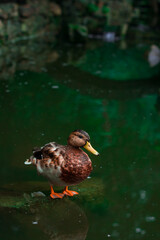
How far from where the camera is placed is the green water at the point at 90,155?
377 cm

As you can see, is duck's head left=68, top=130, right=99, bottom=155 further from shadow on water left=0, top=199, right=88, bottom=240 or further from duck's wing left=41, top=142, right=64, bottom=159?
shadow on water left=0, top=199, right=88, bottom=240

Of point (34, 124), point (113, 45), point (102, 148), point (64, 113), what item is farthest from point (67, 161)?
point (113, 45)

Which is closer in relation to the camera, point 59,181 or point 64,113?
point 59,181

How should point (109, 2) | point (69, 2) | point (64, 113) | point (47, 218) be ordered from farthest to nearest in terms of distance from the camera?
1. point (109, 2)
2. point (69, 2)
3. point (64, 113)
4. point (47, 218)

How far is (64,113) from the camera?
6469 millimetres

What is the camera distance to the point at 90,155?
514 cm

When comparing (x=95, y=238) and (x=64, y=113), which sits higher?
(x=95, y=238)

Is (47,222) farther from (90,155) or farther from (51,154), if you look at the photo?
(90,155)

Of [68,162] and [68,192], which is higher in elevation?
[68,162]

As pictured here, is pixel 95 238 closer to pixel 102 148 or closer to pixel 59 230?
pixel 59 230

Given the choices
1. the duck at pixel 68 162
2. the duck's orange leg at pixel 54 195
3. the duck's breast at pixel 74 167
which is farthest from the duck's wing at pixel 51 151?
the duck's orange leg at pixel 54 195

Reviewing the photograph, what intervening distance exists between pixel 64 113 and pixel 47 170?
258 centimetres

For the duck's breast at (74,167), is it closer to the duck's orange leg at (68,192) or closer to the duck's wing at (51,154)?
the duck's wing at (51,154)

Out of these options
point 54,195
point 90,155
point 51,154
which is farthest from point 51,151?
point 90,155
